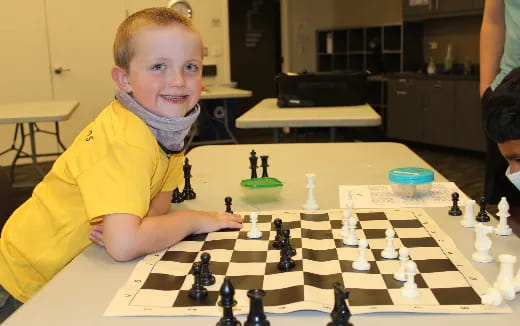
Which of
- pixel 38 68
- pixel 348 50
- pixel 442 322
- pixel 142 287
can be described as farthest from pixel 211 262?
pixel 348 50

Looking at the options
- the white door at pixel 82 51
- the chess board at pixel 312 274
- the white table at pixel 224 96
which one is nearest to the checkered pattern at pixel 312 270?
the chess board at pixel 312 274

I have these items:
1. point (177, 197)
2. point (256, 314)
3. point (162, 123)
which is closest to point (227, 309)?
point (256, 314)

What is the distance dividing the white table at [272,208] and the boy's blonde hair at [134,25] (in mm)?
455

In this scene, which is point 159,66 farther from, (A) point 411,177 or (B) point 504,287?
(B) point 504,287

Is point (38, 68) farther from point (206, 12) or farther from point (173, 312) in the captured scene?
point (173, 312)

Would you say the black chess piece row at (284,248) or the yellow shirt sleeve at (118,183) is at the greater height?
the yellow shirt sleeve at (118,183)

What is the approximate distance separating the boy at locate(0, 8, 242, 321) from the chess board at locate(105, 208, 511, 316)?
122 millimetres

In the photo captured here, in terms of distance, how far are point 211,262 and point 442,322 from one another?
455 mm

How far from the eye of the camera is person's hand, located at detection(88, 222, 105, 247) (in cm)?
124

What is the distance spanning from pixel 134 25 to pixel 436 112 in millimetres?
6396

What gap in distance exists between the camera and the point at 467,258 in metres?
1.10

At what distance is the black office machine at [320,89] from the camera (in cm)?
377

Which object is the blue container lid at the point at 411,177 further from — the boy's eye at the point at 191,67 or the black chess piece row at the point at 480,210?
the boy's eye at the point at 191,67

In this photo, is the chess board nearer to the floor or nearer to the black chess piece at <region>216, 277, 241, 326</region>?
the black chess piece at <region>216, 277, 241, 326</region>
